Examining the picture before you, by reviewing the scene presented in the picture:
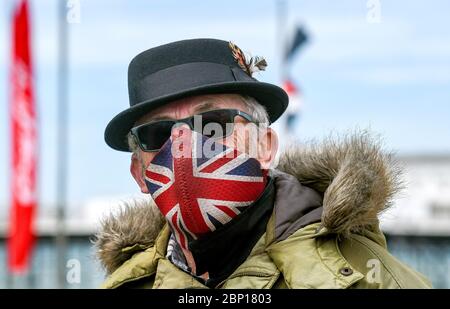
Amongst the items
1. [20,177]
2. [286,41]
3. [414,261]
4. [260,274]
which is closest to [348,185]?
[260,274]

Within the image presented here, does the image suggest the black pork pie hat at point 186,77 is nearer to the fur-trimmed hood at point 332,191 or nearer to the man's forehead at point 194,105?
the man's forehead at point 194,105

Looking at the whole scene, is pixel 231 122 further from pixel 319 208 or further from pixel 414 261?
pixel 414 261

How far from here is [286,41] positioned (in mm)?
23234

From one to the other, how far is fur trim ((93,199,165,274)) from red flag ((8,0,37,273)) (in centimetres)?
1113

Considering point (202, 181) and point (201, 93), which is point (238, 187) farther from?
point (201, 93)

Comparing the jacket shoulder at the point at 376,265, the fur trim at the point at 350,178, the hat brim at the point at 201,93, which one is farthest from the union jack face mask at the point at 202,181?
the jacket shoulder at the point at 376,265

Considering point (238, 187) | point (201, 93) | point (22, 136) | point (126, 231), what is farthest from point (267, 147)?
point (22, 136)

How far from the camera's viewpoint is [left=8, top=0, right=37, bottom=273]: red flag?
14.6 m

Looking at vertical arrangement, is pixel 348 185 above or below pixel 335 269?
above

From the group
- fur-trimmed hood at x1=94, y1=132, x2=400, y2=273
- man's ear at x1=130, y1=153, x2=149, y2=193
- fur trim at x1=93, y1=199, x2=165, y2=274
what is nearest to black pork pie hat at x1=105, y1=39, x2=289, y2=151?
man's ear at x1=130, y1=153, x2=149, y2=193

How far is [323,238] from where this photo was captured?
3006 millimetres
